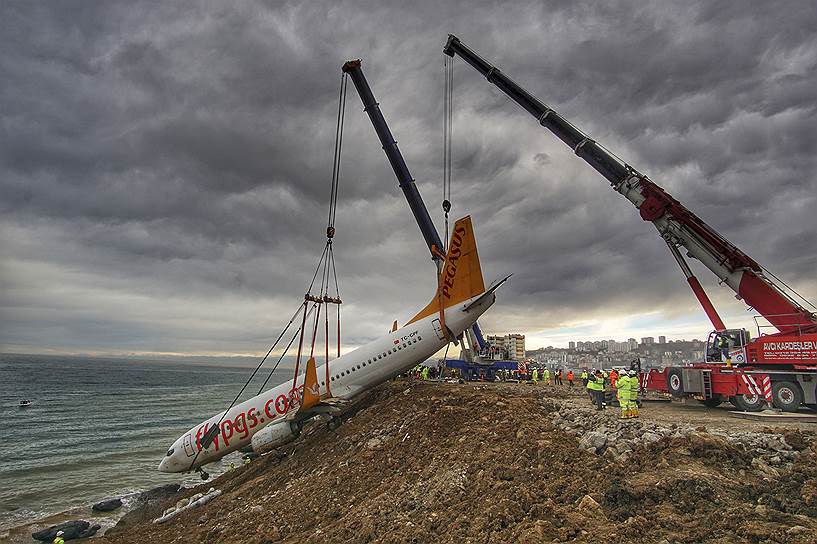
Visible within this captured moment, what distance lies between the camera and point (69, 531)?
17703mm

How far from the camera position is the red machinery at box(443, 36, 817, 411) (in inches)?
606

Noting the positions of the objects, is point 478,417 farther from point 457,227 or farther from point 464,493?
point 457,227

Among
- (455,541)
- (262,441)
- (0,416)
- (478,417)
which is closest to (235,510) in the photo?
(262,441)

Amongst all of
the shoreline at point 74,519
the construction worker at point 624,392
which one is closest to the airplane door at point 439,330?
the construction worker at point 624,392

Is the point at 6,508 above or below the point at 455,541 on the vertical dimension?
below

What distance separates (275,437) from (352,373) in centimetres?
454

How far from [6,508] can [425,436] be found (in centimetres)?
2392

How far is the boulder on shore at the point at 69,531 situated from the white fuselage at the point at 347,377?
4.09 metres

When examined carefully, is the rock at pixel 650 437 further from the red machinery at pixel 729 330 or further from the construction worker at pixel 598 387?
the red machinery at pixel 729 330

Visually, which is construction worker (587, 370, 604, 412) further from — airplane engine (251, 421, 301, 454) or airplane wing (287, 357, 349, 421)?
airplane engine (251, 421, 301, 454)

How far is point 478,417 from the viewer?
14.4 meters

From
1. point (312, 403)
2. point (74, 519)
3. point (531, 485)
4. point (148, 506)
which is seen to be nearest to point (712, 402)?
point (531, 485)

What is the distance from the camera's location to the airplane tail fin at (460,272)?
20156mm

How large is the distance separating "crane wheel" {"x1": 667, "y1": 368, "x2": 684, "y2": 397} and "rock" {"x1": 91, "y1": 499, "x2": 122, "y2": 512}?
27.7 meters
